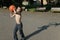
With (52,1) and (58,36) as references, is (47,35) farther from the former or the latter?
(52,1)

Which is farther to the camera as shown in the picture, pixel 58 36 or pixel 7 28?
pixel 7 28

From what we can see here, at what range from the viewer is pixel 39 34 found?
12438 millimetres

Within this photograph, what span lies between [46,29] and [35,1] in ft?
74.6

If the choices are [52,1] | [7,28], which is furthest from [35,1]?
[7,28]

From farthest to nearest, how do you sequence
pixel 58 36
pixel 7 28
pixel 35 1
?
1. pixel 35 1
2. pixel 7 28
3. pixel 58 36

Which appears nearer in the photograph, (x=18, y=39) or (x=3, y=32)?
(x=18, y=39)

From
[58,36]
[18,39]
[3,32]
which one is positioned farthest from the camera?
[3,32]

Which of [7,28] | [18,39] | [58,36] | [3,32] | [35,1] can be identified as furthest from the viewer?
[35,1]

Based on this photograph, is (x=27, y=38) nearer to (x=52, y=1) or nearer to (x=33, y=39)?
(x=33, y=39)

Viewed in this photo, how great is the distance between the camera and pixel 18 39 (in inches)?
444

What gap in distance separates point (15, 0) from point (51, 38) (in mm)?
21040

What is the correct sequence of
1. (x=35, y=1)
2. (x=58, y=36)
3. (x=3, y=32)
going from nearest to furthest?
(x=58, y=36) → (x=3, y=32) → (x=35, y=1)

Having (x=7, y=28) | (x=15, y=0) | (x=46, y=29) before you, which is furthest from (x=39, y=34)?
(x=15, y=0)

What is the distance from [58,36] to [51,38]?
0.57 meters
